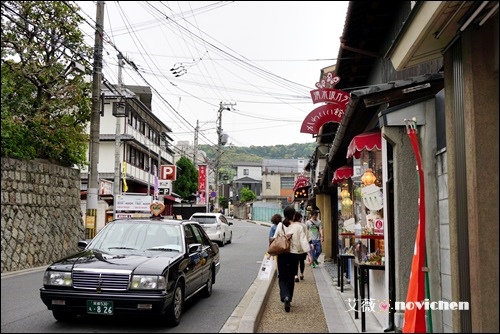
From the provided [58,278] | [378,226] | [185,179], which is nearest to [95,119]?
[58,278]

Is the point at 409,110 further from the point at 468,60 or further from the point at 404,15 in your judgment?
the point at 404,15

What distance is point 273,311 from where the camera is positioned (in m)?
8.57

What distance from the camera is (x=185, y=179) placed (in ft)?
168

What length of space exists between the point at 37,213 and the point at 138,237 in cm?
939

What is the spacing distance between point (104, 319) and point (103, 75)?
1184 centimetres

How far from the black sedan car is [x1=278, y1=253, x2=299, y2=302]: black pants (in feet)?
5.05

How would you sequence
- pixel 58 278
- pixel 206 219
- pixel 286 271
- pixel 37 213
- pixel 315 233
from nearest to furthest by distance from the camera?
1. pixel 58 278
2. pixel 286 271
3. pixel 315 233
4. pixel 37 213
5. pixel 206 219

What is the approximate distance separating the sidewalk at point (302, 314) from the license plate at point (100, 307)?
5.29 ft

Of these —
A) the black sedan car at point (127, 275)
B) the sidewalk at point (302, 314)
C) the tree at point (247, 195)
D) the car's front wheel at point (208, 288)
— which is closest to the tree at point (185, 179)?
the tree at point (247, 195)

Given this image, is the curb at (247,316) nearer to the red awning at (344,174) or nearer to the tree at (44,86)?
the red awning at (344,174)

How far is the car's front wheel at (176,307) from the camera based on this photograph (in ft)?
22.8

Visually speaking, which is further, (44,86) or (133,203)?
(133,203)

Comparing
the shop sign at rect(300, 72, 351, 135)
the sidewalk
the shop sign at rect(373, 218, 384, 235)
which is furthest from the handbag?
the shop sign at rect(300, 72, 351, 135)

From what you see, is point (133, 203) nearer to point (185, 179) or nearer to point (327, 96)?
point (327, 96)
